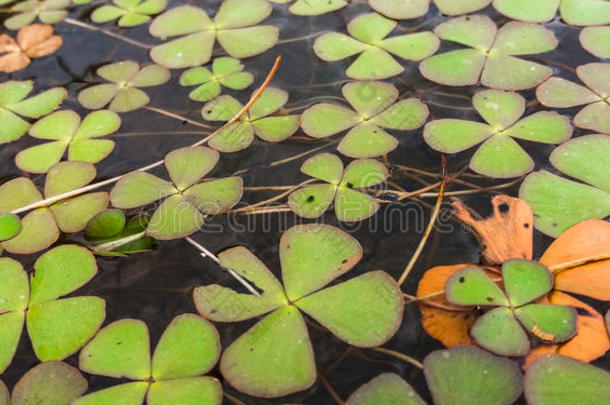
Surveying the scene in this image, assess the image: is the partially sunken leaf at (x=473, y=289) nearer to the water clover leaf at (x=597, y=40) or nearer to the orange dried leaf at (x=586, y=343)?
the orange dried leaf at (x=586, y=343)

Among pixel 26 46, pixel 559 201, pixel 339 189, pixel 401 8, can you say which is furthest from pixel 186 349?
pixel 26 46

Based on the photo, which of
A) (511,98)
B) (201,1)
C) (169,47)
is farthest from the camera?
(201,1)

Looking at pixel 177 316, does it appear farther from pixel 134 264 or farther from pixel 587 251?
pixel 587 251

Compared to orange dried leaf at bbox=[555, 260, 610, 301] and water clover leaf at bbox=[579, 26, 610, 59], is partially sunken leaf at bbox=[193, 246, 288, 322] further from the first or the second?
water clover leaf at bbox=[579, 26, 610, 59]

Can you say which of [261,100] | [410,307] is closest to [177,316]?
[410,307]

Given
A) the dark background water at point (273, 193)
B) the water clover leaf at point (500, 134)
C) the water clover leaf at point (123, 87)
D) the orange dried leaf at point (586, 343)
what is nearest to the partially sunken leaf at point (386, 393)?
the dark background water at point (273, 193)

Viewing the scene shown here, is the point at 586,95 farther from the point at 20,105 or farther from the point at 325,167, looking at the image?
the point at 20,105
